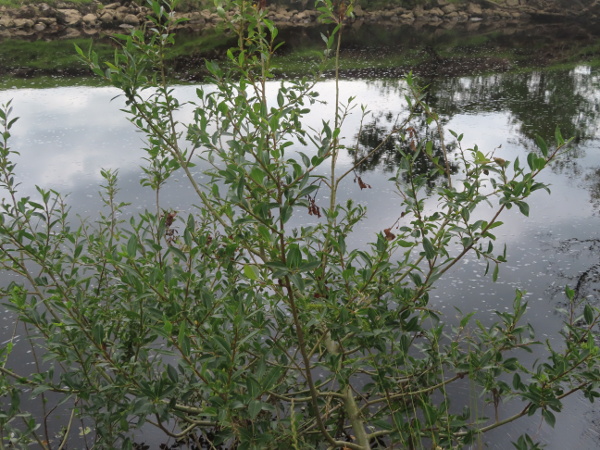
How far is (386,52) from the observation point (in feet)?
41.4

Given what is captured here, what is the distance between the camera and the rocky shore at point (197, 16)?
15562mm

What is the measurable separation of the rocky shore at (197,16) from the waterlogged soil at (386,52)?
51.2 inches

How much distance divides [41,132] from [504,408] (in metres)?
5.61

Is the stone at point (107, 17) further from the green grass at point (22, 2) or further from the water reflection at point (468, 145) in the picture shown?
the water reflection at point (468, 145)

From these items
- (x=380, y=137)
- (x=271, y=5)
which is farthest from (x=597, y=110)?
(x=271, y=5)

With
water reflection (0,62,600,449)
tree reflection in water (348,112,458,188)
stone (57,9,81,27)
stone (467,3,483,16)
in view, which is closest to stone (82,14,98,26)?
stone (57,9,81,27)

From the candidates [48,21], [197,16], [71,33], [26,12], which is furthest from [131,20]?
[26,12]

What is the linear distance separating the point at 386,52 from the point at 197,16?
6.59m

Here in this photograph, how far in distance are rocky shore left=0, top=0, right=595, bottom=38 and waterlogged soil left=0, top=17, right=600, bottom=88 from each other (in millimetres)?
1299

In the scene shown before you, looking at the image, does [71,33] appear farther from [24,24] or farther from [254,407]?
[254,407]

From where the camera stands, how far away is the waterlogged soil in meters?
10.3

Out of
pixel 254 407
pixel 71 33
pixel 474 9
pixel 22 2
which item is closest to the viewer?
pixel 254 407

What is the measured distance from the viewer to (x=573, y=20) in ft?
57.3

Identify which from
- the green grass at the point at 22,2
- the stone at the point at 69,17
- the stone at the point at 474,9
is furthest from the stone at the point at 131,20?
the stone at the point at 474,9
